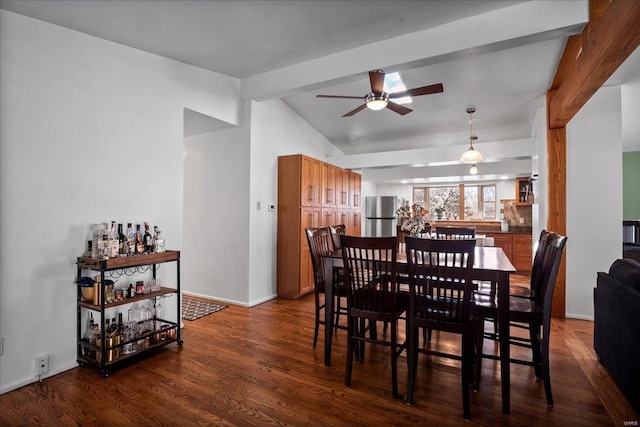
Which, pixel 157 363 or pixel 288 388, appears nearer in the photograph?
pixel 288 388

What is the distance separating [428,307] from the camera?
6.98 feet

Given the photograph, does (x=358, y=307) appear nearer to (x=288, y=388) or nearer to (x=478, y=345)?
(x=288, y=388)

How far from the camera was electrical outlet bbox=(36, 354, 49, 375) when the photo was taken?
91.9 inches

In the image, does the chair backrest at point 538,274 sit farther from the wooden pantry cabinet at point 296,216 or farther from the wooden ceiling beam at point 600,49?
the wooden pantry cabinet at point 296,216

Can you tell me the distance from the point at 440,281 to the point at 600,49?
191 centimetres

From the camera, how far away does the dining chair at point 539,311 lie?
2035mm

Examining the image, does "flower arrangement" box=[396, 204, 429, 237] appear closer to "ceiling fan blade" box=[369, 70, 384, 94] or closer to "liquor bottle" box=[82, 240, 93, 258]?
"ceiling fan blade" box=[369, 70, 384, 94]

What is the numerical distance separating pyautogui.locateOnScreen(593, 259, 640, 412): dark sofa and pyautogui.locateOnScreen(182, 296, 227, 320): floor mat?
373cm

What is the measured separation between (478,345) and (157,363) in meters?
2.48

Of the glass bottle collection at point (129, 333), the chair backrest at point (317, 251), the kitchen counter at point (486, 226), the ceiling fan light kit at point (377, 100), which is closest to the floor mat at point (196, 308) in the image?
the glass bottle collection at point (129, 333)

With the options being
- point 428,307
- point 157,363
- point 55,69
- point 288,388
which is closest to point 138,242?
point 157,363

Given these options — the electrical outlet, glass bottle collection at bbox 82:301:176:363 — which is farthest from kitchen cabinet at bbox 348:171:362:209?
the electrical outlet

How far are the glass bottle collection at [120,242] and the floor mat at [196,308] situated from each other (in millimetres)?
1181

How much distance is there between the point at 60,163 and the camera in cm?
247
